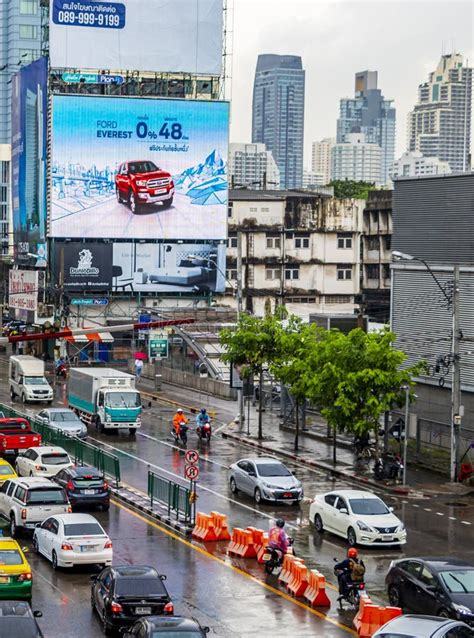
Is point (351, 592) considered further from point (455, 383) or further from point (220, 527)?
point (455, 383)

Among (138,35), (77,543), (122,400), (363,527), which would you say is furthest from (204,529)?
(138,35)

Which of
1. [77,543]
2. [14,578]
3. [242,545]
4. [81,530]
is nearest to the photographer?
[14,578]

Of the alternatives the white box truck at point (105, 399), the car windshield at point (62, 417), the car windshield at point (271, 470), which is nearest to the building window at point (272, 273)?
the white box truck at point (105, 399)

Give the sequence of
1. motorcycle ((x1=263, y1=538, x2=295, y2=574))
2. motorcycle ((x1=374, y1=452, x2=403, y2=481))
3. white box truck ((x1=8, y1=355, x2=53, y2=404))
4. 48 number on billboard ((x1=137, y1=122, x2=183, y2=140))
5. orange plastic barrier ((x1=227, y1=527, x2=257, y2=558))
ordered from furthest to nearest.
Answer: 48 number on billboard ((x1=137, y1=122, x2=183, y2=140)) → white box truck ((x1=8, y1=355, x2=53, y2=404)) → motorcycle ((x1=374, y1=452, x2=403, y2=481)) → orange plastic barrier ((x1=227, y1=527, x2=257, y2=558)) → motorcycle ((x1=263, y1=538, x2=295, y2=574))

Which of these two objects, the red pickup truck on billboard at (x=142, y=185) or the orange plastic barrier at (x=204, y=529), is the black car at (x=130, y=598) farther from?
the red pickup truck on billboard at (x=142, y=185)

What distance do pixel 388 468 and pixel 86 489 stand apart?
41.5ft

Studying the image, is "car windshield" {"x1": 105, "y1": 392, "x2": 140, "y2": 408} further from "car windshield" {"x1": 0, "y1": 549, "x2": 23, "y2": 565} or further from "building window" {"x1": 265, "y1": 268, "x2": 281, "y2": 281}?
"building window" {"x1": 265, "y1": 268, "x2": 281, "y2": 281}

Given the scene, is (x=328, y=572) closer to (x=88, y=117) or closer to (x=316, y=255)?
(x=88, y=117)

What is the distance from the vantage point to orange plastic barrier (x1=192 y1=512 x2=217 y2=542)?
38.8m

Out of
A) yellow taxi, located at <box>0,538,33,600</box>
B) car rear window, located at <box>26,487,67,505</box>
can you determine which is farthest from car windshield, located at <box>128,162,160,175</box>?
yellow taxi, located at <box>0,538,33,600</box>

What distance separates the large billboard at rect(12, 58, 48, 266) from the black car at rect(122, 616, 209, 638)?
277ft

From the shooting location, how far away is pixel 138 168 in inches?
4210

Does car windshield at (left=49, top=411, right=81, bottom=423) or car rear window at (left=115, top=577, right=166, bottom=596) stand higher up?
car rear window at (left=115, top=577, right=166, bottom=596)

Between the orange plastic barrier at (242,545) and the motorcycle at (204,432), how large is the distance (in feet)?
78.5
